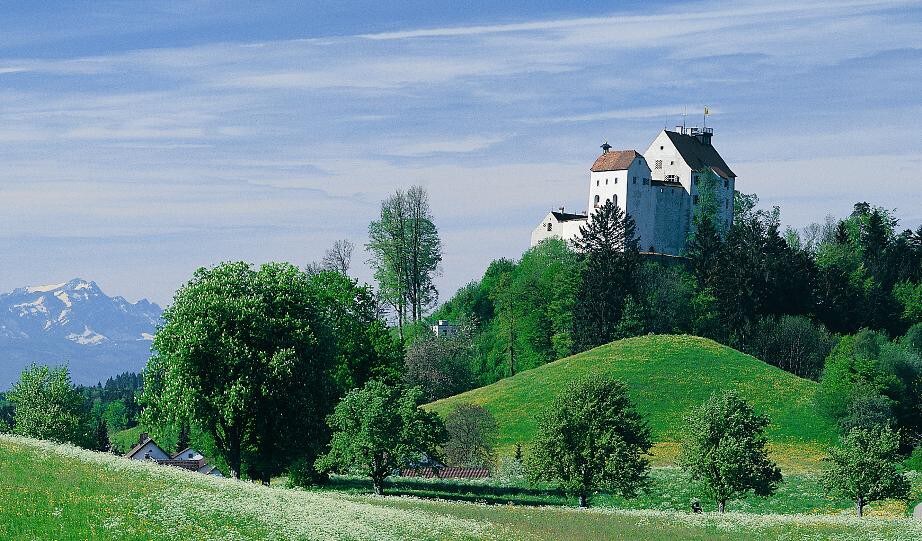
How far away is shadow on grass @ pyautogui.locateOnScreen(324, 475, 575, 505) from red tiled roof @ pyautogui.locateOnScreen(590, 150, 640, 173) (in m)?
91.4

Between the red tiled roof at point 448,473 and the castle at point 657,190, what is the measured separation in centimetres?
7996

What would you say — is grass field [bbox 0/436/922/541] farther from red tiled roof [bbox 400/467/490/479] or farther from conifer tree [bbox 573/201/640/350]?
conifer tree [bbox 573/201/640/350]

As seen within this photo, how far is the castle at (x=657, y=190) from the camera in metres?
156

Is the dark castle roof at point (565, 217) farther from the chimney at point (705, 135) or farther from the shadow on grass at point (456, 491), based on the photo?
the shadow on grass at point (456, 491)

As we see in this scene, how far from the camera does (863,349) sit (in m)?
113

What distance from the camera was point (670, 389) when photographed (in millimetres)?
108188

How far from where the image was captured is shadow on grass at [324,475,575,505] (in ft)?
201

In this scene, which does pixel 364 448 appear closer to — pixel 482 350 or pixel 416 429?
pixel 416 429

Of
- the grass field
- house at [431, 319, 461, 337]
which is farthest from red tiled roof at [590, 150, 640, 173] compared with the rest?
the grass field

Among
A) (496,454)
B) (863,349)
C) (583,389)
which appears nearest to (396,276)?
(496,454)

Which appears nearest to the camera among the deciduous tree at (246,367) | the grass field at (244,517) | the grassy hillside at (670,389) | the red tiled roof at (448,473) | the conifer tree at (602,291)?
the grass field at (244,517)

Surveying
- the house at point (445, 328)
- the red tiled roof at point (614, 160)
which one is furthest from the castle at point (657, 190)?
the house at point (445, 328)

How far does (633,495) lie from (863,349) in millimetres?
59425

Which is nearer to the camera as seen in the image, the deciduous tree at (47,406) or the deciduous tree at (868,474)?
the deciduous tree at (868,474)
